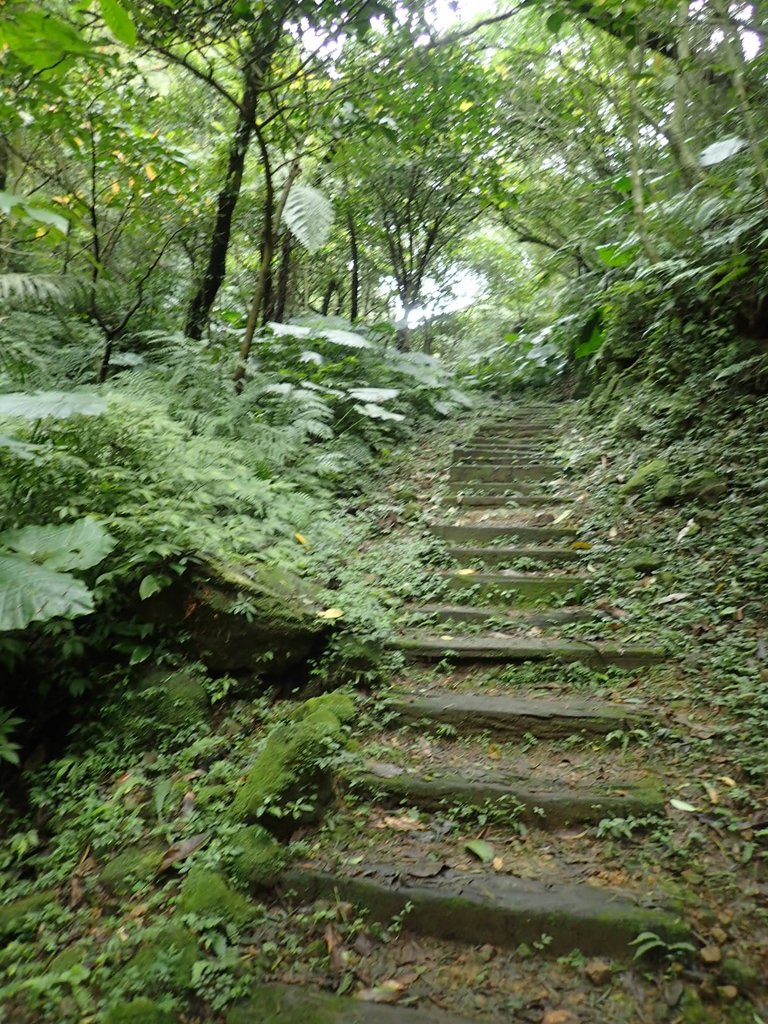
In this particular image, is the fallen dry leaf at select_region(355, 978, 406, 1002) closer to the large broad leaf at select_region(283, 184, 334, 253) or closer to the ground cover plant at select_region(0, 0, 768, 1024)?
the ground cover plant at select_region(0, 0, 768, 1024)

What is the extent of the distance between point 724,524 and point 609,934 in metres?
2.87

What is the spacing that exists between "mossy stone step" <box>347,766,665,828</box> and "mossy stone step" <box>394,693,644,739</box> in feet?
1.21

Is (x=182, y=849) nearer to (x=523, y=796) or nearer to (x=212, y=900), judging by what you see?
(x=212, y=900)

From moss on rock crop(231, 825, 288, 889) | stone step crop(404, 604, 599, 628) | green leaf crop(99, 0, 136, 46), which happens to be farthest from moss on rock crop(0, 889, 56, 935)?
green leaf crop(99, 0, 136, 46)

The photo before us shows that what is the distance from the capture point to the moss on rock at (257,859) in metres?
2.38

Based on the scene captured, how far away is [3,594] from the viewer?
2619mm

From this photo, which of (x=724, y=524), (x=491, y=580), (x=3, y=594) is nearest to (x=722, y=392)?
(x=724, y=524)

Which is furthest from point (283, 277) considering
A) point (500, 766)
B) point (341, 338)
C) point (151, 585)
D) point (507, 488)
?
point (500, 766)

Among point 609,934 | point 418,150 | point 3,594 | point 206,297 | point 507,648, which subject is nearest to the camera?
point 609,934

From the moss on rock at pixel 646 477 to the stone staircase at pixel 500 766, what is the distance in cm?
51

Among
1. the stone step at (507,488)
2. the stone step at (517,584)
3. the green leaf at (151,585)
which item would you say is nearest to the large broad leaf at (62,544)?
the green leaf at (151,585)

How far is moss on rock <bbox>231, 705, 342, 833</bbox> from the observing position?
256 centimetres

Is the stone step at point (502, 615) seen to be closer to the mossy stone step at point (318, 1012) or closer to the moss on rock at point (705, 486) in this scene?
the moss on rock at point (705, 486)

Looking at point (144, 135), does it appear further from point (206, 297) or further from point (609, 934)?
point (609, 934)
